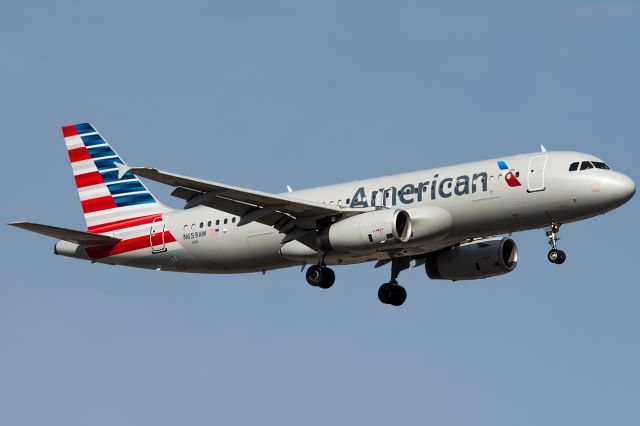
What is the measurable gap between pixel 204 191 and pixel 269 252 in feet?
18.6

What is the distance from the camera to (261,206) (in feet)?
167

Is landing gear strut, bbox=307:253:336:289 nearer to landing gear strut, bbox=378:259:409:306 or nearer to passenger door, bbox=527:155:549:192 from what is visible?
landing gear strut, bbox=378:259:409:306

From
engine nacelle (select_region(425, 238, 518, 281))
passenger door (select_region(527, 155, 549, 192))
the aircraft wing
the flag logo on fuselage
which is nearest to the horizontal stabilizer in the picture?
the aircraft wing

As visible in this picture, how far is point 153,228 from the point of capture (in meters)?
56.1

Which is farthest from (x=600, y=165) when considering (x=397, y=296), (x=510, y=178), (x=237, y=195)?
(x=237, y=195)

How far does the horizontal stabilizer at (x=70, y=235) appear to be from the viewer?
51.5 m

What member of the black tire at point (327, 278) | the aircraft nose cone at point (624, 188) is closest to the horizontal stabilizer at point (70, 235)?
the black tire at point (327, 278)

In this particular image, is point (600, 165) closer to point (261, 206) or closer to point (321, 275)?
point (321, 275)

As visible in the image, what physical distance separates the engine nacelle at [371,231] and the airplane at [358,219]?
1.8 inches

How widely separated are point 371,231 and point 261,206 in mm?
4475

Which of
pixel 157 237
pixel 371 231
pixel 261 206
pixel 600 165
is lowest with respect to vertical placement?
pixel 371 231

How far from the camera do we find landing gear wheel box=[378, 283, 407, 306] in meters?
55.4

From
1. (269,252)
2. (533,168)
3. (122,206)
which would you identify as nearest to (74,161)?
(122,206)

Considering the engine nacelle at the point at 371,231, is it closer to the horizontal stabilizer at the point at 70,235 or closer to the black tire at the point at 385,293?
the black tire at the point at 385,293
